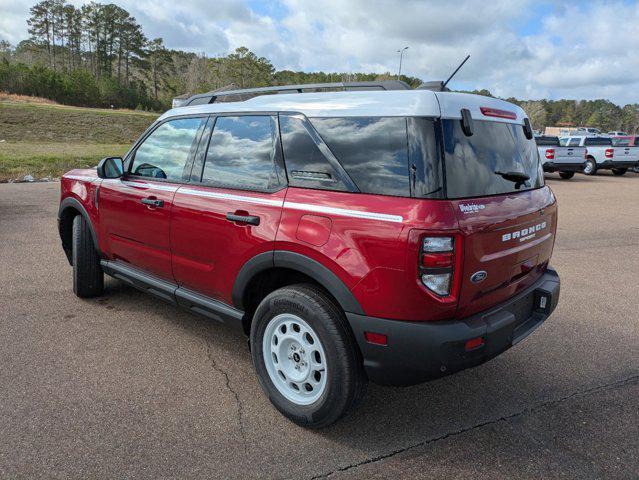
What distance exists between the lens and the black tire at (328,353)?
249cm

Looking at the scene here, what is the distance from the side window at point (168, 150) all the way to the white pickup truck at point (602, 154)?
19.4 m

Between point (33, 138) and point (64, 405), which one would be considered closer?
point (64, 405)

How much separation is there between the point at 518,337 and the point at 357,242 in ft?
3.86

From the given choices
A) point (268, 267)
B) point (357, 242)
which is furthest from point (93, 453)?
point (357, 242)

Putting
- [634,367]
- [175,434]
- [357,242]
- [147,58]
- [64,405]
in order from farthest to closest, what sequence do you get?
[147,58] → [634,367] → [64,405] → [175,434] → [357,242]

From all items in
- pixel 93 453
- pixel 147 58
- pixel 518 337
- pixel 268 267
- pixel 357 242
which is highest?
pixel 147 58

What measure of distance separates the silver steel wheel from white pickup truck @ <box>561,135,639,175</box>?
19892 millimetres

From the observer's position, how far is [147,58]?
92.2 meters

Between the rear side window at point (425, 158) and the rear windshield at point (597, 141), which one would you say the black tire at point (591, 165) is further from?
the rear side window at point (425, 158)

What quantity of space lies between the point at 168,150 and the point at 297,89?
1.19m

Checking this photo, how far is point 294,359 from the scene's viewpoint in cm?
283

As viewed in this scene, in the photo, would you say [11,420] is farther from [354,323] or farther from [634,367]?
[634,367]

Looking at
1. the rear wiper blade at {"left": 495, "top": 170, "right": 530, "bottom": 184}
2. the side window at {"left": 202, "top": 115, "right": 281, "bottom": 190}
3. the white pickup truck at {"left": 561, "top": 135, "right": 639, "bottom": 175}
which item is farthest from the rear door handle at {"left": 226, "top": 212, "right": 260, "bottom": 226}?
the white pickup truck at {"left": 561, "top": 135, "right": 639, "bottom": 175}

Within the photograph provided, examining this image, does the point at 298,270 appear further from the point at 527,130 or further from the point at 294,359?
the point at 527,130
